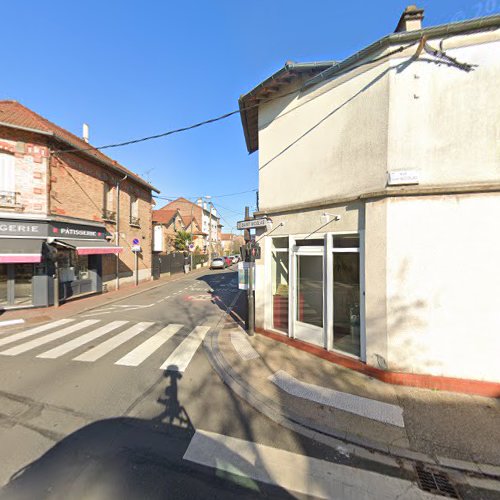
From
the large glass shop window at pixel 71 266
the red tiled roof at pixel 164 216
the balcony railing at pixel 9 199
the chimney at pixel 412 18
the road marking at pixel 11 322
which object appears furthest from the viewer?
the red tiled roof at pixel 164 216

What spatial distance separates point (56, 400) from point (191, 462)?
2.59 meters

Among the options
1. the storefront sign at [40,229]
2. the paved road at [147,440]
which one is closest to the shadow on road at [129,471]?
the paved road at [147,440]

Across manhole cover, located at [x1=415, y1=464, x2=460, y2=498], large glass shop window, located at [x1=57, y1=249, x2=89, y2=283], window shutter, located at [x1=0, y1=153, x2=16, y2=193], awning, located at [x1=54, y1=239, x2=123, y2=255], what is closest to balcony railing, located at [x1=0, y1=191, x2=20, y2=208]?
window shutter, located at [x1=0, y1=153, x2=16, y2=193]

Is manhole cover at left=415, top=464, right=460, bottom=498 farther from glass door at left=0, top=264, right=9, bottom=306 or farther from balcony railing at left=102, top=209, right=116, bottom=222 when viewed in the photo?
balcony railing at left=102, top=209, right=116, bottom=222

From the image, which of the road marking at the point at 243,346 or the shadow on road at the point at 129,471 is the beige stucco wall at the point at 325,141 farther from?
the shadow on road at the point at 129,471

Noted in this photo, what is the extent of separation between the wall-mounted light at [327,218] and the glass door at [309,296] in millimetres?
620

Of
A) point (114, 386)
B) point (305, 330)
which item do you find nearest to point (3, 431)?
point (114, 386)

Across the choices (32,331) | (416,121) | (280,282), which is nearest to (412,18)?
(416,121)

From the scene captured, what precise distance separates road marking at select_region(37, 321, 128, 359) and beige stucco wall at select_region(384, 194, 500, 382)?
22.0 ft

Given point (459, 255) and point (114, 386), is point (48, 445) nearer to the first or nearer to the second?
point (114, 386)

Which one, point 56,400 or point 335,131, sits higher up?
point 335,131

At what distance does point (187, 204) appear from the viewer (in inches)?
2005

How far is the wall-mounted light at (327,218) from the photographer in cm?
492

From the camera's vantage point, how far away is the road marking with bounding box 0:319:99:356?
5.64m
